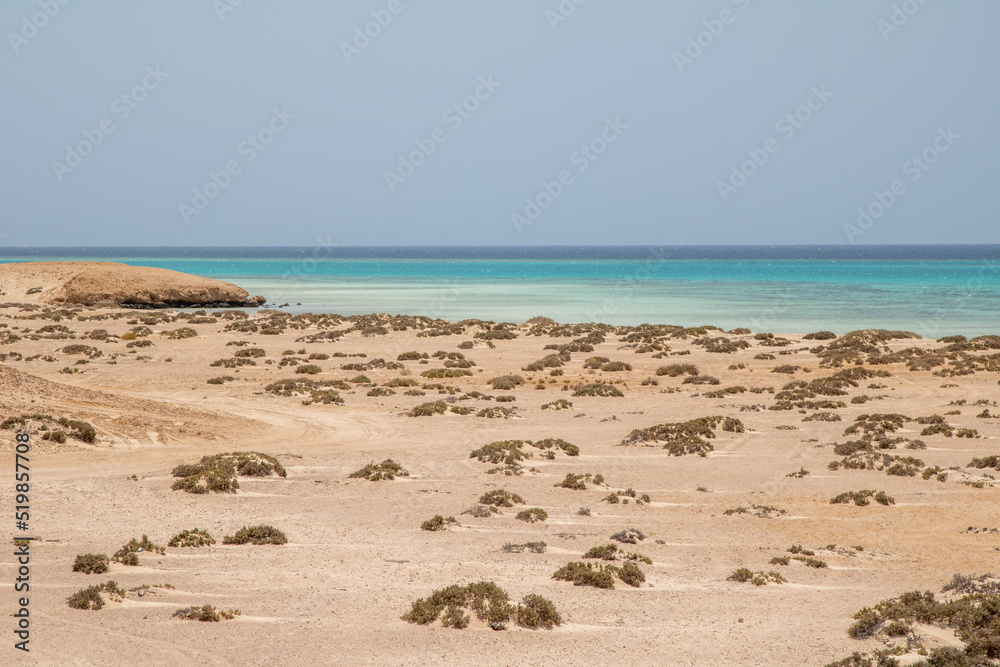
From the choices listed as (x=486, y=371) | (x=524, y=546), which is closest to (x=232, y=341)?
(x=486, y=371)

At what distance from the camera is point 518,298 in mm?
84875

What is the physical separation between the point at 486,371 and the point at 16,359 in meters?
18.1

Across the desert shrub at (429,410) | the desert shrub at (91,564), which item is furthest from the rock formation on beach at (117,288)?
the desert shrub at (91,564)

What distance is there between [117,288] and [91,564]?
6515 cm

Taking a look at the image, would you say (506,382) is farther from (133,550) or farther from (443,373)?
(133,550)

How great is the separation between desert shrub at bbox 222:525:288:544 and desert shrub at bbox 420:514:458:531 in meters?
2.03

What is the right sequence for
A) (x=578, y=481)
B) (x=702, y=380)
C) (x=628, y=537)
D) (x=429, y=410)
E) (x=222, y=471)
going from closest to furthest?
1. (x=628, y=537)
2. (x=222, y=471)
3. (x=578, y=481)
4. (x=429, y=410)
5. (x=702, y=380)

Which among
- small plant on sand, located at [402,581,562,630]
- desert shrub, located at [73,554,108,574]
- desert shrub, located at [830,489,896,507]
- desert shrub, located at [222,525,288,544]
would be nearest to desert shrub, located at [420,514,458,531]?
desert shrub, located at [222,525,288,544]

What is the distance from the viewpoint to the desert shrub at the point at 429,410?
23312mm

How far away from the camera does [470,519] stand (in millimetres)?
13180

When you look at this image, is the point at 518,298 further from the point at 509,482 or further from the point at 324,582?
the point at 324,582

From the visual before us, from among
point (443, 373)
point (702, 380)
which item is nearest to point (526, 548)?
point (443, 373)

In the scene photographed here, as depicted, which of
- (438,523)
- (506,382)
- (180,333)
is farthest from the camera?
(180,333)

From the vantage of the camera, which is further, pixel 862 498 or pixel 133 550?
pixel 862 498
